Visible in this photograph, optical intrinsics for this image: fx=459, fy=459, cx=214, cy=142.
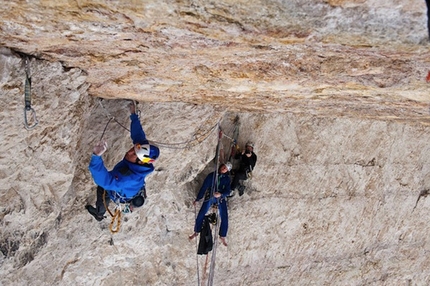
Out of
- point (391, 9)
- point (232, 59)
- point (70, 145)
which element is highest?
point (391, 9)

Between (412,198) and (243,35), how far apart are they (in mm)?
7354

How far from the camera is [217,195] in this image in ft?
24.4

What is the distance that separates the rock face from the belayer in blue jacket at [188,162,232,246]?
268 mm

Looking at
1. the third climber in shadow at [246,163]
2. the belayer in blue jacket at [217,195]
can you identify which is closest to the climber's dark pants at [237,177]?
the third climber in shadow at [246,163]

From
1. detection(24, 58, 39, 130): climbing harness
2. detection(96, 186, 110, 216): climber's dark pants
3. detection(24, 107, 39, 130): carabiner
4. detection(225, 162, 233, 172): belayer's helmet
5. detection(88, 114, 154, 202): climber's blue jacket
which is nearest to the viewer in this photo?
detection(24, 58, 39, 130): climbing harness

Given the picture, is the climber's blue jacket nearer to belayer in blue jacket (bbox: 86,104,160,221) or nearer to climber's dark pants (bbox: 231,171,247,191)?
belayer in blue jacket (bbox: 86,104,160,221)

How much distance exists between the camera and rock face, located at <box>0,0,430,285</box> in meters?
3.33

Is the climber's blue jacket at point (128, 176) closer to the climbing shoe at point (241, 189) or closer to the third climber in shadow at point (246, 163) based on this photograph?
the third climber in shadow at point (246, 163)

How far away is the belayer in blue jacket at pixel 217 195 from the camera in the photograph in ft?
24.5

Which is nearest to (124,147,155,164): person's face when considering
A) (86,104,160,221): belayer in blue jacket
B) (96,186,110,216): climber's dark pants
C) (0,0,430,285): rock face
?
(86,104,160,221): belayer in blue jacket

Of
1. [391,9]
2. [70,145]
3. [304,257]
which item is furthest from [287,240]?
[391,9]

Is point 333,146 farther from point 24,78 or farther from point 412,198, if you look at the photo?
point 24,78

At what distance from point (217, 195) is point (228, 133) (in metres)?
1.02

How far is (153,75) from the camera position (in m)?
4.79
